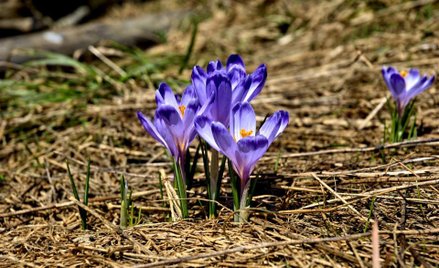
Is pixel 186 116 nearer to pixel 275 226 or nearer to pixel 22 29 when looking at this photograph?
pixel 275 226

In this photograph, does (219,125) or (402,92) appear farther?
(402,92)

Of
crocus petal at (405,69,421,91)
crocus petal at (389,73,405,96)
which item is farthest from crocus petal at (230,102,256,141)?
crocus petal at (405,69,421,91)

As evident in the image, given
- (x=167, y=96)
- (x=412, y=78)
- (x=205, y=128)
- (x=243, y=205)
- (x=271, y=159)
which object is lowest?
(x=243, y=205)

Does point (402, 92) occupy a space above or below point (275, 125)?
above

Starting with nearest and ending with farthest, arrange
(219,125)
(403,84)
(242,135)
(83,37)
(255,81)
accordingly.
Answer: (219,125), (242,135), (255,81), (403,84), (83,37)

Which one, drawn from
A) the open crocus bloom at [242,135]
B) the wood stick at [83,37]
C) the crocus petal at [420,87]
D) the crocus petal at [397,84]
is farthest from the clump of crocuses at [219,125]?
the wood stick at [83,37]

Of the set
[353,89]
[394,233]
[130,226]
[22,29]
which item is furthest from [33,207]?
[22,29]

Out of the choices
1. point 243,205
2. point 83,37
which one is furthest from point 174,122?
point 83,37

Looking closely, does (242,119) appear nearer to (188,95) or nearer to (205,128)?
(205,128)
